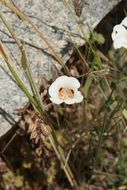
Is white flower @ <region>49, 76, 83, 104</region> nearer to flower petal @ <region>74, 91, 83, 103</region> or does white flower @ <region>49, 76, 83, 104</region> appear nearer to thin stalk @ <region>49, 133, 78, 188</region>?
flower petal @ <region>74, 91, 83, 103</region>

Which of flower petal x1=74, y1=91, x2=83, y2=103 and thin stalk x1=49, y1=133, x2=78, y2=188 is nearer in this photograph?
flower petal x1=74, y1=91, x2=83, y2=103

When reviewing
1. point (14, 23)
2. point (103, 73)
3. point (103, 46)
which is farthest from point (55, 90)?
point (103, 46)

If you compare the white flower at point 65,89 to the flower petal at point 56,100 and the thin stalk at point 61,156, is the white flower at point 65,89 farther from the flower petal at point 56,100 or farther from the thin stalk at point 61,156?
the thin stalk at point 61,156

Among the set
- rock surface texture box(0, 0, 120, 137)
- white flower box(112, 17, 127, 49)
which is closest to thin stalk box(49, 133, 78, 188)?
rock surface texture box(0, 0, 120, 137)

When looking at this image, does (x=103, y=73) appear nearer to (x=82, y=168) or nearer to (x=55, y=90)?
(x=55, y=90)

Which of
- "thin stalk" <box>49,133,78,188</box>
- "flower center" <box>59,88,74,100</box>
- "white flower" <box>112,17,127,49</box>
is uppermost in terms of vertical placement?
"white flower" <box>112,17,127,49</box>

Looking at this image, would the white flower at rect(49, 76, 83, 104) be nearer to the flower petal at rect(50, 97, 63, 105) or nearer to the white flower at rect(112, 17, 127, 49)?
the flower petal at rect(50, 97, 63, 105)

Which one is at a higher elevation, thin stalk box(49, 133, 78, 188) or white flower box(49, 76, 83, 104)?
white flower box(49, 76, 83, 104)
